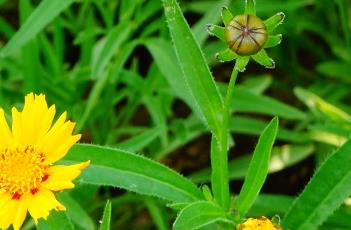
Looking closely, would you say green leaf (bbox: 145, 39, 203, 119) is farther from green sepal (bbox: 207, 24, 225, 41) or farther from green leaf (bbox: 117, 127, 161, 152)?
green sepal (bbox: 207, 24, 225, 41)

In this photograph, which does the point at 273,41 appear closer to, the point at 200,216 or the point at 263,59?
the point at 263,59

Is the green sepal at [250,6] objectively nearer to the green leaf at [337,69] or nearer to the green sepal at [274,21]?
the green sepal at [274,21]

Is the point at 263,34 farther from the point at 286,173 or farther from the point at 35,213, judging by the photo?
the point at 286,173

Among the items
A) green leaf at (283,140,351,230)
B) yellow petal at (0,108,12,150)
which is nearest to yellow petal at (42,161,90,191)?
yellow petal at (0,108,12,150)

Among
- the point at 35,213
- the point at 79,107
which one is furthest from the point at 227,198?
the point at 79,107

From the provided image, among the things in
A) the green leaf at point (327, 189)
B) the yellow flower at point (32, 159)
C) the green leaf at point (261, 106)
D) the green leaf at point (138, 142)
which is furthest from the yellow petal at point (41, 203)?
the green leaf at point (261, 106)

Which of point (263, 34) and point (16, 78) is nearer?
point (263, 34)
